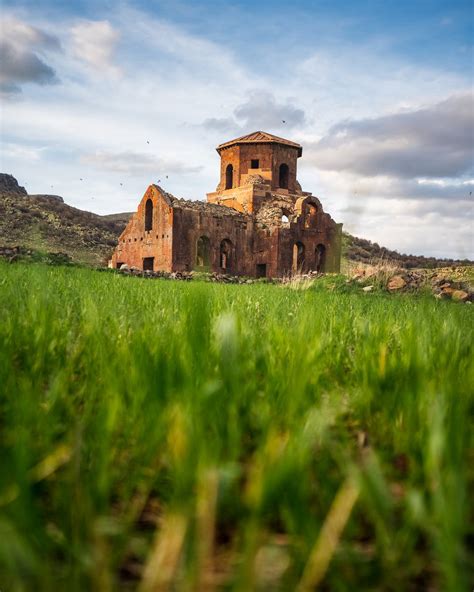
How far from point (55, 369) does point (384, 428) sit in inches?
46.6

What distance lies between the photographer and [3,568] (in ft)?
2.38

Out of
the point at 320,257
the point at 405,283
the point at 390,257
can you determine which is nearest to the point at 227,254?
the point at 320,257

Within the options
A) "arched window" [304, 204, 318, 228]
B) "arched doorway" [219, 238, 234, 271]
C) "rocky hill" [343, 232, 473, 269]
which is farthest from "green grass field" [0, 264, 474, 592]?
"rocky hill" [343, 232, 473, 269]

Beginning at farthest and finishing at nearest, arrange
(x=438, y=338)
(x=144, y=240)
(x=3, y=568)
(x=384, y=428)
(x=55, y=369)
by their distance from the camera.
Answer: (x=144, y=240) < (x=438, y=338) < (x=55, y=369) < (x=384, y=428) < (x=3, y=568)

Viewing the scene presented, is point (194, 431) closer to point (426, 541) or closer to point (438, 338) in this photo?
point (426, 541)

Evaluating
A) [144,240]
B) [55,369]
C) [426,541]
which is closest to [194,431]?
[426,541]

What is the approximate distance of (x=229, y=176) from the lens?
35.0 meters

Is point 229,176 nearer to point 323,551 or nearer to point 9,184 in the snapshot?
point 323,551

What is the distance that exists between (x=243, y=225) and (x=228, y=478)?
1109 inches

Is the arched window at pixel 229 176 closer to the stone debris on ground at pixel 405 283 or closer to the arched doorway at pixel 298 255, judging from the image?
the arched doorway at pixel 298 255

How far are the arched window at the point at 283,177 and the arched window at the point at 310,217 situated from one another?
5.08m

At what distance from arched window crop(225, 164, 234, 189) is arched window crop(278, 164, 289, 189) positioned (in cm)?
363

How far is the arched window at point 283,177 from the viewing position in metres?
34.7

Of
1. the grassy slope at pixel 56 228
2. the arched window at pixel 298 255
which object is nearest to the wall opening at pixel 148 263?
the grassy slope at pixel 56 228
